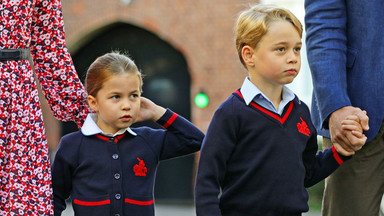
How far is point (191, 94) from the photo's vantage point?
461 inches

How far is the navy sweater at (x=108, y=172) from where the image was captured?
3324mm

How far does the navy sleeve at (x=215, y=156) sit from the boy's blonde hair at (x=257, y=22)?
1.05 feet

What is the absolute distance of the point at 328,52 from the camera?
325 centimetres

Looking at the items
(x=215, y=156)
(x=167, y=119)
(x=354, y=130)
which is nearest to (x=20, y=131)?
(x=167, y=119)

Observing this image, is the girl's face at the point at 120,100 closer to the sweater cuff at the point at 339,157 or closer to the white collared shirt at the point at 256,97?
the white collared shirt at the point at 256,97

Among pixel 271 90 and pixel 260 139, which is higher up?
pixel 271 90

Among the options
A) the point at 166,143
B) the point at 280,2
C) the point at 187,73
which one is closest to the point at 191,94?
the point at 187,73

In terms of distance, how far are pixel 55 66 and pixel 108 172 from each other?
2.08 feet

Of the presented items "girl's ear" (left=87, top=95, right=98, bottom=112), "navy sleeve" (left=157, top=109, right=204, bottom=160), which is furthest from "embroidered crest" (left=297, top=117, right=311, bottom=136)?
"girl's ear" (left=87, top=95, right=98, bottom=112)

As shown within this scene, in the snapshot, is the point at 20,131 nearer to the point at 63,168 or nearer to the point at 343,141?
the point at 63,168

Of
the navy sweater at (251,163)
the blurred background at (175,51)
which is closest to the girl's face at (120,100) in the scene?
the navy sweater at (251,163)

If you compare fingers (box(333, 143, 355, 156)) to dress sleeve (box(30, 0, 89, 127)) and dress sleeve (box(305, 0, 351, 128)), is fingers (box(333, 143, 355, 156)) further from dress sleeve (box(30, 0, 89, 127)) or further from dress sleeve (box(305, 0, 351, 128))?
dress sleeve (box(30, 0, 89, 127))

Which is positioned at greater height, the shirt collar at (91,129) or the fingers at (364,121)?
the fingers at (364,121)

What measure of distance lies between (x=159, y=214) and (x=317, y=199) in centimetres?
244
